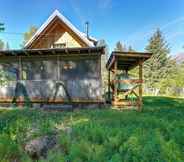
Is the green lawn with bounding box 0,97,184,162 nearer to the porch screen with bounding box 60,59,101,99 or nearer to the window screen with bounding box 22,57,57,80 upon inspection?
the porch screen with bounding box 60,59,101,99

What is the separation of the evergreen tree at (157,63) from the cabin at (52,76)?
92.0 feet

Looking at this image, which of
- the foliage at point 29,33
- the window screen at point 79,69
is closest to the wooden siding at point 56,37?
the window screen at point 79,69

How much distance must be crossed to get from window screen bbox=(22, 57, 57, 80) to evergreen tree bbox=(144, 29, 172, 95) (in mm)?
28484

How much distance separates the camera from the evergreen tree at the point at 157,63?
1444 inches

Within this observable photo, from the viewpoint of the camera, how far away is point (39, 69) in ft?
36.8

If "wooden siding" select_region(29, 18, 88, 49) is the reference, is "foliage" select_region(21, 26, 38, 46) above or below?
above

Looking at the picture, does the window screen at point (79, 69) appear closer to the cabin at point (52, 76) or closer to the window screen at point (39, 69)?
the cabin at point (52, 76)

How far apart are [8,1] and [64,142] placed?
17563mm

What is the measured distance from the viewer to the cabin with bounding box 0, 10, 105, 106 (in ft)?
34.0

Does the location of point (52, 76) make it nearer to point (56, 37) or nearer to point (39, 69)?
point (39, 69)

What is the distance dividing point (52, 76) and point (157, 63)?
29.7 m

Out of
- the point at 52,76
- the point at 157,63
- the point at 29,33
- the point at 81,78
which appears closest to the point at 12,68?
the point at 52,76

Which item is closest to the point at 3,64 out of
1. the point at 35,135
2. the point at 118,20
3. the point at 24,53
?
the point at 24,53

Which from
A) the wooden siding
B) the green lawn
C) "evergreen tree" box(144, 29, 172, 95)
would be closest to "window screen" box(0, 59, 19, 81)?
the wooden siding
